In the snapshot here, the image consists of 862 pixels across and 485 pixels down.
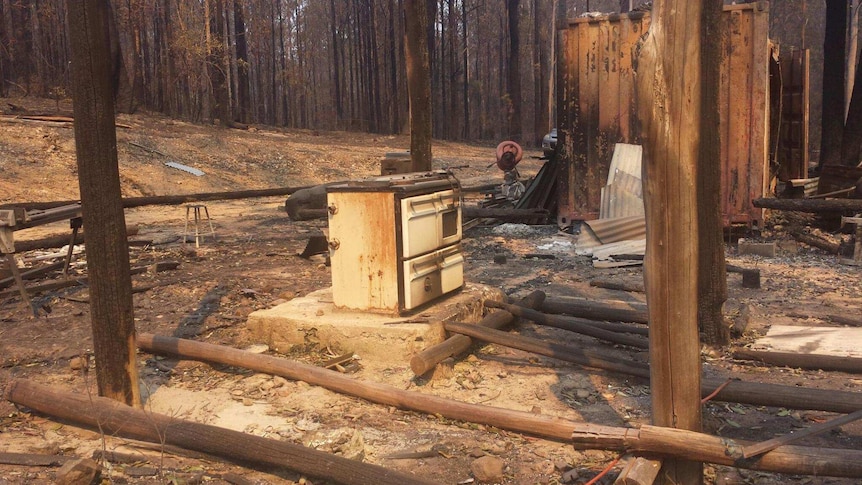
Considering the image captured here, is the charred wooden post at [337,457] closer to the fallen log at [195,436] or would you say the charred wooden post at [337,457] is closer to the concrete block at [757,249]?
the fallen log at [195,436]

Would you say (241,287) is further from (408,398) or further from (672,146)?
(672,146)

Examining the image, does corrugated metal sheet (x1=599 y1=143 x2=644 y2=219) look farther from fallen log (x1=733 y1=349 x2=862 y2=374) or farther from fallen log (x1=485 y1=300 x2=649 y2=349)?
fallen log (x1=733 y1=349 x2=862 y2=374)

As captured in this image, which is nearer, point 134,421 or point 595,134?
point 134,421

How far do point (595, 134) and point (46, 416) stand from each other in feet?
31.9

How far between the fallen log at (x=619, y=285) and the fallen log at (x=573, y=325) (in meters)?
1.83

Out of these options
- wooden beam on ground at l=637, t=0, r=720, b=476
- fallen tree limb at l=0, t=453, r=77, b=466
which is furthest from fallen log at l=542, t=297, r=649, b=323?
fallen tree limb at l=0, t=453, r=77, b=466

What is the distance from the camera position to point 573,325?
6.24m

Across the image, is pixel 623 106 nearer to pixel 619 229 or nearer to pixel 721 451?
pixel 619 229

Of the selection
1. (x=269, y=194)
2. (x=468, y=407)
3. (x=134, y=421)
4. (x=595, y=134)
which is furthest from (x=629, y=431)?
(x=269, y=194)

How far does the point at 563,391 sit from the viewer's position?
5254 millimetres

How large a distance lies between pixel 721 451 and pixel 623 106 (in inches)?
377

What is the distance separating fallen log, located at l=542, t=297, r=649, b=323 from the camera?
639 cm

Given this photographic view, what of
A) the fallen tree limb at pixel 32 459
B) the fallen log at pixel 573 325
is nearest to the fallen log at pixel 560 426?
the fallen log at pixel 573 325

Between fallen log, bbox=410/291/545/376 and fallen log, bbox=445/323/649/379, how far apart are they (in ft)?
0.35
